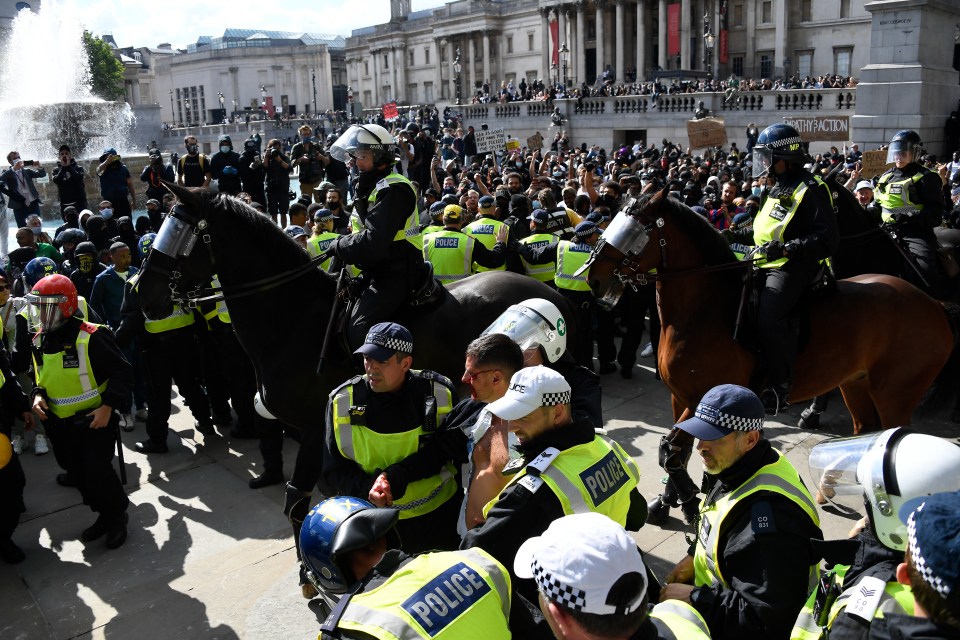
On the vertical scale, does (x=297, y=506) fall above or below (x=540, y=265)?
below

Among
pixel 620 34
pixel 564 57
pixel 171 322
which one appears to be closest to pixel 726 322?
pixel 171 322

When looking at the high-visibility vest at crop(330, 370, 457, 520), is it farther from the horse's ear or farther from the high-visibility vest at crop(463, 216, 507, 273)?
the high-visibility vest at crop(463, 216, 507, 273)

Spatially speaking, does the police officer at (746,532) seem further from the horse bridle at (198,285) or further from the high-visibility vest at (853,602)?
the horse bridle at (198,285)

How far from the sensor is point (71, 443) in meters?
6.09

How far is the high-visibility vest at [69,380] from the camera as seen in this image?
19.5ft

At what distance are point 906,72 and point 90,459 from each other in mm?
17417

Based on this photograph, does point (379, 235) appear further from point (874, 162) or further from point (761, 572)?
point (874, 162)

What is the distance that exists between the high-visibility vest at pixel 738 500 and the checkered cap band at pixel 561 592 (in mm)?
1201

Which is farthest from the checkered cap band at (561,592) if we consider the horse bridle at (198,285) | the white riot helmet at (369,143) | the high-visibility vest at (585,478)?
Answer: the white riot helmet at (369,143)

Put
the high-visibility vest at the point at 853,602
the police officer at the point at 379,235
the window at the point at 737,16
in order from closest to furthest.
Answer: the high-visibility vest at the point at 853,602, the police officer at the point at 379,235, the window at the point at 737,16

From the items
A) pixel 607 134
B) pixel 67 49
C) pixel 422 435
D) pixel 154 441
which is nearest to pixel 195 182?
pixel 154 441

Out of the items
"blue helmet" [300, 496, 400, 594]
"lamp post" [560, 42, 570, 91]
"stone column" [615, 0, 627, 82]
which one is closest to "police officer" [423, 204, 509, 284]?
"blue helmet" [300, 496, 400, 594]

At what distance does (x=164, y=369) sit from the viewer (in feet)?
25.6

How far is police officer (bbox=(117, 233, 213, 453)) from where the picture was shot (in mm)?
7586
